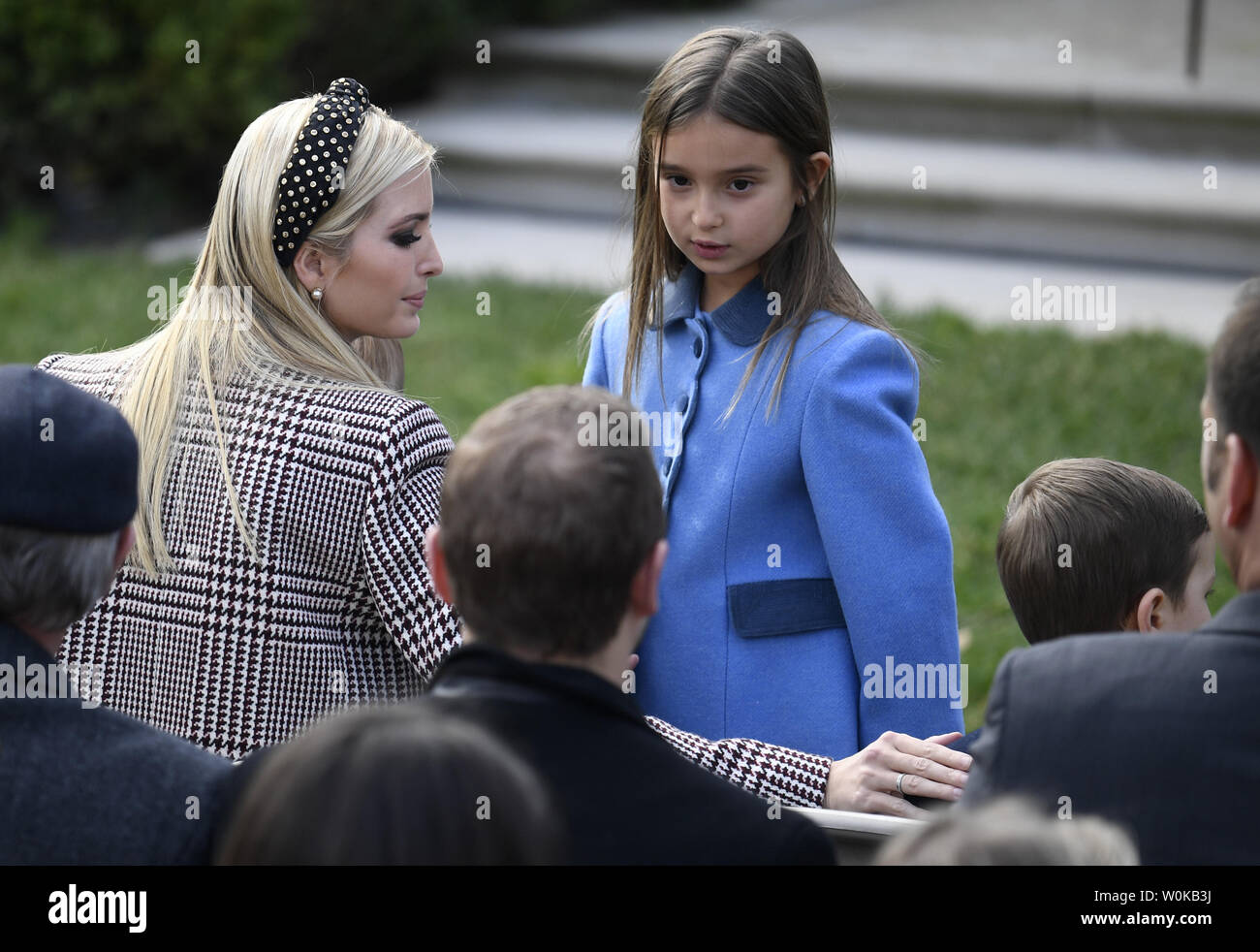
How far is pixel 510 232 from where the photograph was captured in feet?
26.6

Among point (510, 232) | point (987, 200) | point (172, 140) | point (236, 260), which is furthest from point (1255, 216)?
point (236, 260)

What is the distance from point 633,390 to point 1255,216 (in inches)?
201

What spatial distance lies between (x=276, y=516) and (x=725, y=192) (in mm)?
945

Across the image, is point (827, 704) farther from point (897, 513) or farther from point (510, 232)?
point (510, 232)

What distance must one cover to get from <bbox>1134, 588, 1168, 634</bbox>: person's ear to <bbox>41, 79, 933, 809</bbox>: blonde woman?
46 centimetres

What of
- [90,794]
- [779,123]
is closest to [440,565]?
[90,794]

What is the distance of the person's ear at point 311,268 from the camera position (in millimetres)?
2477

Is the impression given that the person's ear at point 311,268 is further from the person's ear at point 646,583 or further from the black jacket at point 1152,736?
the black jacket at point 1152,736

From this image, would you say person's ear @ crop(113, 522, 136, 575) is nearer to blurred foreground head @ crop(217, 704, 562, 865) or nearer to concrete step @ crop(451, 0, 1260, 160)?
blurred foreground head @ crop(217, 704, 562, 865)

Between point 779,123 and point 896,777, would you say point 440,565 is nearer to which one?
point 896,777

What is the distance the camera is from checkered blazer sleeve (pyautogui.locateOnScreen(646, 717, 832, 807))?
2.24 metres

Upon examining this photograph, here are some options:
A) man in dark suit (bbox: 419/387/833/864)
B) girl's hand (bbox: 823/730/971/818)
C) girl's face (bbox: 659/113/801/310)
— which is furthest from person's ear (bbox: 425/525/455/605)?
girl's face (bbox: 659/113/801/310)

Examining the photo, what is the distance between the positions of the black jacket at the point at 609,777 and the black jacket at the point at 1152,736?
0.86 ft

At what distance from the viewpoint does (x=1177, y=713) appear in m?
1.66
